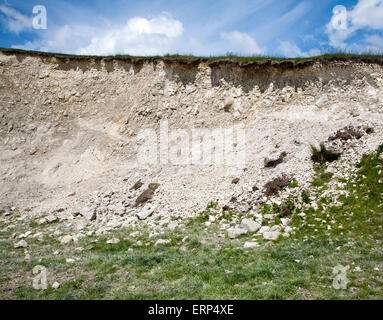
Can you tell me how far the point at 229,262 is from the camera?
752cm

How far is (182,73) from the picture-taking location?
2056 cm

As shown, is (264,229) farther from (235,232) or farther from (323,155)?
(323,155)

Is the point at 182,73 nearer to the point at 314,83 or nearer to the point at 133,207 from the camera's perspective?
the point at 314,83

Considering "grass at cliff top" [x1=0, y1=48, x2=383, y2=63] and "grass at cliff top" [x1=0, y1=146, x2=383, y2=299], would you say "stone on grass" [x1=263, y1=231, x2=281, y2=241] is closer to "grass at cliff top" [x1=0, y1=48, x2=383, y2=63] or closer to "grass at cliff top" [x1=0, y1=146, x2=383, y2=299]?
"grass at cliff top" [x1=0, y1=146, x2=383, y2=299]

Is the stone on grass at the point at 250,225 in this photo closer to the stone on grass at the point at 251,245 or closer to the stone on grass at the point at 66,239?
the stone on grass at the point at 251,245

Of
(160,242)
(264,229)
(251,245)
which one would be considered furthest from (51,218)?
(264,229)

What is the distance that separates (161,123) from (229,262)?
13967 millimetres

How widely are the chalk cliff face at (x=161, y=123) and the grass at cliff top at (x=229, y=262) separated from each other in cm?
227

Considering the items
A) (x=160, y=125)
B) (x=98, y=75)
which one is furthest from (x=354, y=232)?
(x=98, y=75)

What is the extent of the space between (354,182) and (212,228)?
5.94 meters

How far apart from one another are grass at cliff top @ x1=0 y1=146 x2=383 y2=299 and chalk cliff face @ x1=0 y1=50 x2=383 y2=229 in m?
2.27

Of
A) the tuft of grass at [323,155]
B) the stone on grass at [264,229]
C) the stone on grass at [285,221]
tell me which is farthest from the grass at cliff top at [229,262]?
the tuft of grass at [323,155]

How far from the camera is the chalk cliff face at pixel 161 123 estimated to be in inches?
543

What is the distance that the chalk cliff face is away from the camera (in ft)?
45.3
